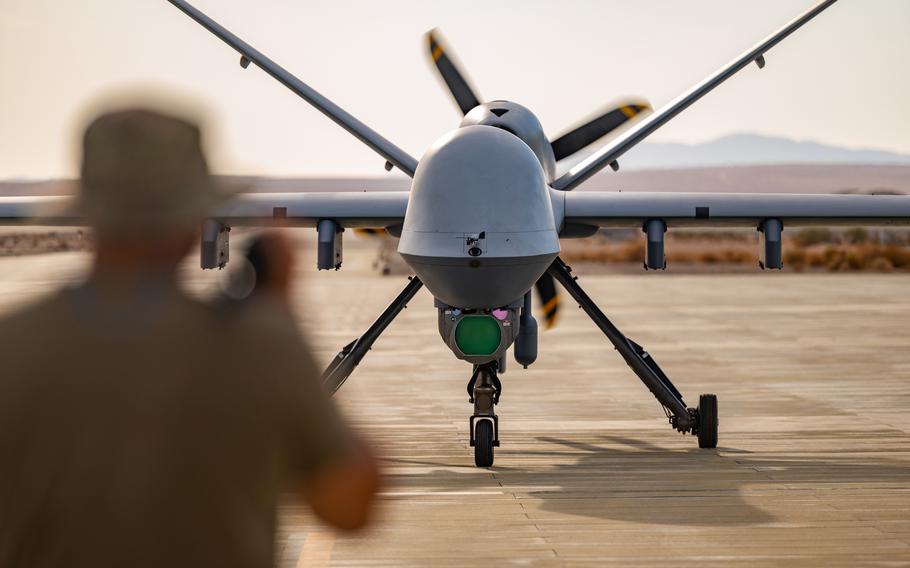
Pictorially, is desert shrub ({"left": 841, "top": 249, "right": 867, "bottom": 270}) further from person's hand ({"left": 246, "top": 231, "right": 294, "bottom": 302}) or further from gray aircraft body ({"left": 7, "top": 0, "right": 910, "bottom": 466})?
person's hand ({"left": 246, "top": 231, "right": 294, "bottom": 302})

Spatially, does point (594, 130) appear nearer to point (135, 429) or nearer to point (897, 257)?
point (135, 429)

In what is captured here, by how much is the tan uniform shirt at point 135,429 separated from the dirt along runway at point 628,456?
12 cm

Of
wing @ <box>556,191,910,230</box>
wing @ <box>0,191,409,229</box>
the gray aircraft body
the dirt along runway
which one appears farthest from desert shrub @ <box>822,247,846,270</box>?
wing @ <box>0,191,409,229</box>

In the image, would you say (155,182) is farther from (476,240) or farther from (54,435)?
(476,240)

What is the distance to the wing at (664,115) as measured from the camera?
1082 centimetres

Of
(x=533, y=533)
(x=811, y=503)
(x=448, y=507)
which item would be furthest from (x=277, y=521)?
(x=811, y=503)

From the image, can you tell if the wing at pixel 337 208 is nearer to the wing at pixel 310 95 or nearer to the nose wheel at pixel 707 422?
the wing at pixel 310 95

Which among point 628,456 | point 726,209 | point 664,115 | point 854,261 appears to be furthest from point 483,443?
point 854,261

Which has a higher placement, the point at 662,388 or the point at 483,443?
the point at 662,388

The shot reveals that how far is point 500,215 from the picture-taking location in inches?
299

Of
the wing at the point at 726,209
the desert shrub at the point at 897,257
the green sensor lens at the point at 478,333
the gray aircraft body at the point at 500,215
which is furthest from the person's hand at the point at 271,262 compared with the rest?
the desert shrub at the point at 897,257

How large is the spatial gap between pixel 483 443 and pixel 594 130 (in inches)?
175

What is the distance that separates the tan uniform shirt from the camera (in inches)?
74.5

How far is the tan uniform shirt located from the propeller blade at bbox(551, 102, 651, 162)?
10.1 metres
